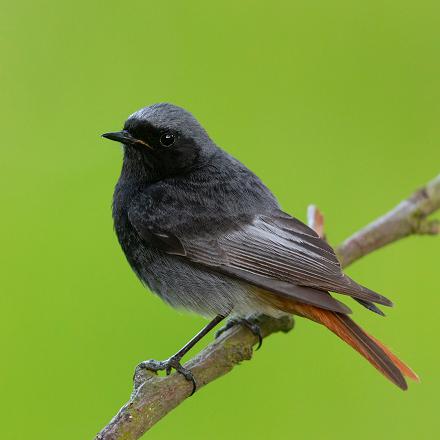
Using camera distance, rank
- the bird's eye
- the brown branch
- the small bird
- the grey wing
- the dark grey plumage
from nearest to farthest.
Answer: the brown branch
the grey wing
the small bird
the dark grey plumage
the bird's eye

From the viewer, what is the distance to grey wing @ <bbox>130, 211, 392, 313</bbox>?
12.7 feet

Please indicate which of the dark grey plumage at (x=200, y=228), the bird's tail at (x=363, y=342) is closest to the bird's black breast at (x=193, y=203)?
the dark grey plumage at (x=200, y=228)

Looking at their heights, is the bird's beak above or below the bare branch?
above

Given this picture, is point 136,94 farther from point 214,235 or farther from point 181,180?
point 214,235

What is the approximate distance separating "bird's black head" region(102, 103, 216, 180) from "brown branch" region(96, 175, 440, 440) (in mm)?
806

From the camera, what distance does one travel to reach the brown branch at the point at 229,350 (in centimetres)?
324

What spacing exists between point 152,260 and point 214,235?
367 millimetres

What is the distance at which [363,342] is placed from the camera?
378cm

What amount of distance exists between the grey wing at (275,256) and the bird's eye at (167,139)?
405 mm

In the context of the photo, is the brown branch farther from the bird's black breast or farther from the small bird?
the bird's black breast

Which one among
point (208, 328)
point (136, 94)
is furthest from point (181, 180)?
point (136, 94)

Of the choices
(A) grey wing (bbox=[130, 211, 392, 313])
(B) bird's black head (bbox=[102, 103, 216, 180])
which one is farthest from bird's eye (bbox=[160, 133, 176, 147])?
(A) grey wing (bbox=[130, 211, 392, 313])

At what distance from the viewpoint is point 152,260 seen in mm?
4336

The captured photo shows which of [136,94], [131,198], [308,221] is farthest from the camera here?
[136,94]
